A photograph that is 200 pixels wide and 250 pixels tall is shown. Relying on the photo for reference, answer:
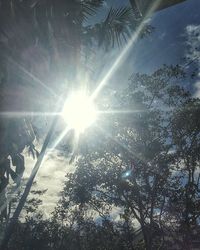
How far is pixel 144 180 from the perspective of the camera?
824 inches

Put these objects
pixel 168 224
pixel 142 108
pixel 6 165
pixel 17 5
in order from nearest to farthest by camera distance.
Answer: pixel 17 5 → pixel 6 165 → pixel 142 108 → pixel 168 224

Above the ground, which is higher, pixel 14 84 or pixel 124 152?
pixel 124 152

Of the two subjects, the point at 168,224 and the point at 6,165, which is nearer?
the point at 6,165

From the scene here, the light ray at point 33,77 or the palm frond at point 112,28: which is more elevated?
the palm frond at point 112,28

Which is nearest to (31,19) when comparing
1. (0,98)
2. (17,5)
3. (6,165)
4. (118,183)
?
(17,5)

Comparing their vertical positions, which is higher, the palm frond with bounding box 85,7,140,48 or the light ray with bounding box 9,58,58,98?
the palm frond with bounding box 85,7,140,48

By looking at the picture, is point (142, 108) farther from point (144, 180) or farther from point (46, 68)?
point (46, 68)

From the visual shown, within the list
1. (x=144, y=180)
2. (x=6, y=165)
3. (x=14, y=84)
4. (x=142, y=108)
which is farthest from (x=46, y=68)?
(x=144, y=180)

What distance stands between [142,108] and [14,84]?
13.6 meters

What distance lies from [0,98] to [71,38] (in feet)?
6.34

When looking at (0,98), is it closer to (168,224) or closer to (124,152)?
(124,152)

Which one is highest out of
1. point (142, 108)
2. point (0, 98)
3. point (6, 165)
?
point (142, 108)

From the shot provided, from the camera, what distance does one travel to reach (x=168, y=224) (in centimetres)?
2202

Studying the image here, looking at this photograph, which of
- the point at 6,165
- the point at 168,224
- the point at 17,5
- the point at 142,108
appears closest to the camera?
the point at 17,5
